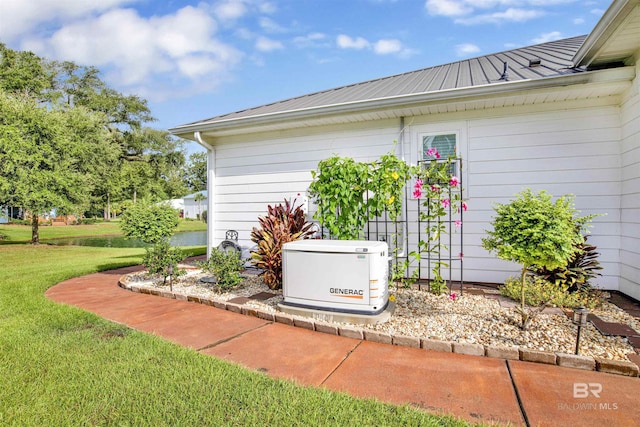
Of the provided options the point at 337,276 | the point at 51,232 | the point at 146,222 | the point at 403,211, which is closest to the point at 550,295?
the point at 403,211

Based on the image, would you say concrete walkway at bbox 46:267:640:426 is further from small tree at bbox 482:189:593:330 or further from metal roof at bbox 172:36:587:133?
metal roof at bbox 172:36:587:133

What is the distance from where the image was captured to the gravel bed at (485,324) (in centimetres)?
258

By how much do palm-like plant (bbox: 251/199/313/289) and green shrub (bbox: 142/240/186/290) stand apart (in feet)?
3.82

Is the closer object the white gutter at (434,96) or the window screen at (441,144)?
the white gutter at (434,96)

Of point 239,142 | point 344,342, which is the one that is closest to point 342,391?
point 344,342

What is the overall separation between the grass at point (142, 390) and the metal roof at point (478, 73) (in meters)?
3.76

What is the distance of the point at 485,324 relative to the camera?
301 cm

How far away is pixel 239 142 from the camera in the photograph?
6148 millimetres

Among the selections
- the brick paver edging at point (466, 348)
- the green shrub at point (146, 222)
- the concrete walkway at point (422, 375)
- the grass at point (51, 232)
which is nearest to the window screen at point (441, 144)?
the brick paver edging at point (466, 348)

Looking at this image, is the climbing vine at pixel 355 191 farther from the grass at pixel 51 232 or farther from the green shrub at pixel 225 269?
the grass at pixel 51 232

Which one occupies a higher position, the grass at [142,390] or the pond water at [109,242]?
the pond water at [109,242]

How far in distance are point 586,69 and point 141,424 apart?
5364 mm

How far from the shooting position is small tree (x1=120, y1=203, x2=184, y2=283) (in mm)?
4820

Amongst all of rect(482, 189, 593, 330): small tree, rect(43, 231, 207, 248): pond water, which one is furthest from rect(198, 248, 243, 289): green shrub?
rect(43, 231, 207, 248): pond water
